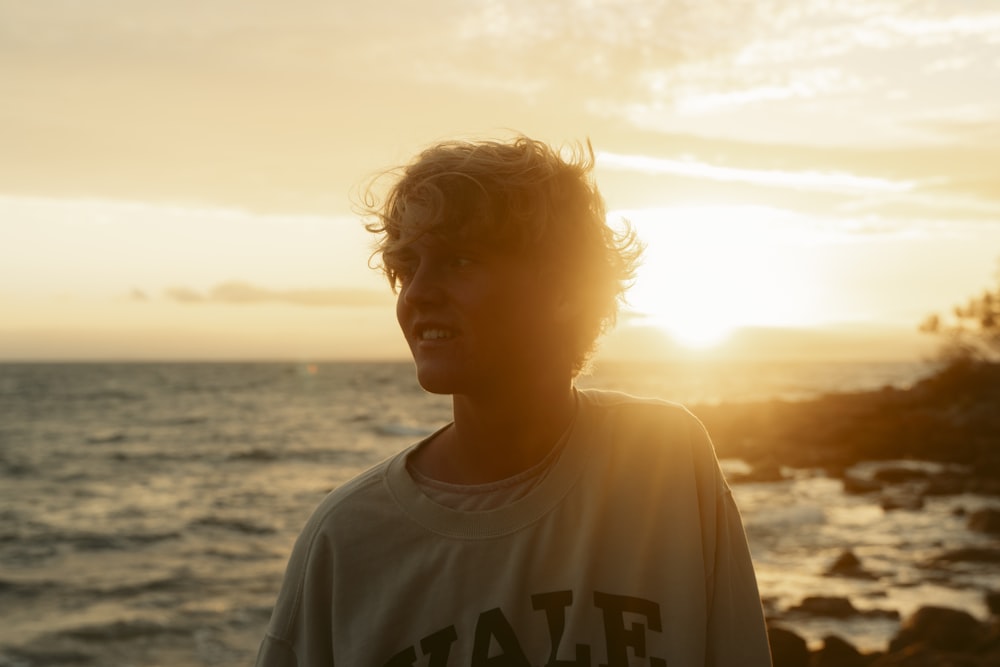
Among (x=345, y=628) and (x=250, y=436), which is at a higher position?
(x=345, y=628)

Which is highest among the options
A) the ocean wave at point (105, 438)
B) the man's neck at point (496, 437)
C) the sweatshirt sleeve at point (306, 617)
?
the man's neck at point (496, 437)

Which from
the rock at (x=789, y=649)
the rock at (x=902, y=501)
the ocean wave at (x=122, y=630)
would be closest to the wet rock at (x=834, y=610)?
the rock at (x=789, y=649)

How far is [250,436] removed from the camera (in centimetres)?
3972

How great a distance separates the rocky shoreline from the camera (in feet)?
28.7

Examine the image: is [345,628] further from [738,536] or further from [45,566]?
[45,566]

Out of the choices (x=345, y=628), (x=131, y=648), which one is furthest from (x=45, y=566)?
(x=345, y=628)

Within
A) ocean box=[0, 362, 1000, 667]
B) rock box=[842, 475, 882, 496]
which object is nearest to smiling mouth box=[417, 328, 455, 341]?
ocean box=[0, 362, 1000, 667]

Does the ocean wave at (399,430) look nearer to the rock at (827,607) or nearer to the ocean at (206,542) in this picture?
the ocean at (206,542)

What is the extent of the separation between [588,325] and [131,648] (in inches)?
389

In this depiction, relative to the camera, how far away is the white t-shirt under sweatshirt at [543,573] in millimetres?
2488

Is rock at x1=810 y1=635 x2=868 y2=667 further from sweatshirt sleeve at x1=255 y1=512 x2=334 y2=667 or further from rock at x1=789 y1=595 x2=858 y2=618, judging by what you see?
sweatshirt sleeve at x1=255 y1=512 x2=334 y2=667

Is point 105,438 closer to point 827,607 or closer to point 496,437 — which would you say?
point 827,607

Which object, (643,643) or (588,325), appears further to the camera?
(588,325)

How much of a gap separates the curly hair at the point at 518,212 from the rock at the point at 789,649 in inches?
255
